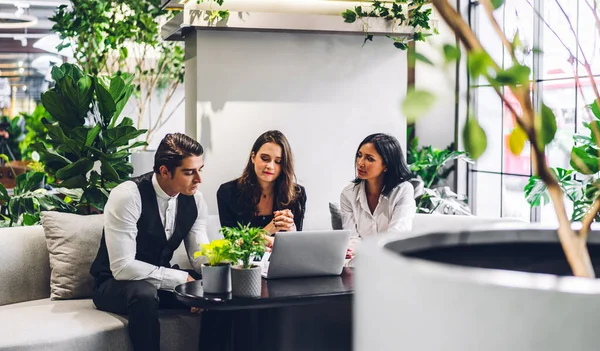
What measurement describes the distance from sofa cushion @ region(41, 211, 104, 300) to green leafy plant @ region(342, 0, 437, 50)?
7.04 feet

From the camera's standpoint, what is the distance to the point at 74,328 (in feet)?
11.3

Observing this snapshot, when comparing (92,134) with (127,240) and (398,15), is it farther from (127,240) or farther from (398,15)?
(398,15)

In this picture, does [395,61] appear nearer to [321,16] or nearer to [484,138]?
[321,16]

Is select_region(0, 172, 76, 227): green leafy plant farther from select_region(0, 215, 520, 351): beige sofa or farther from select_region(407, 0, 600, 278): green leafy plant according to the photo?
select_region(407, 0, 600, 278): green leafy plant

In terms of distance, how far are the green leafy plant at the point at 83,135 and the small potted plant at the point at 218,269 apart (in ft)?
5.13

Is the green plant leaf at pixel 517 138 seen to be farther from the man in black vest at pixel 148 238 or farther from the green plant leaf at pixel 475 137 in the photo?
the man in black vest at pixel 148 238

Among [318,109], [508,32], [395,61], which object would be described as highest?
[508,32]

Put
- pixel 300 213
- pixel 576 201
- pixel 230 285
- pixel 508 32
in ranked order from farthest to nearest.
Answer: pixel 508 32 → pixel 576 201 → pixel 300 213 → pixel 230 285

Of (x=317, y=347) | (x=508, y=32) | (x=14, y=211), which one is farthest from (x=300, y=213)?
(x=508, y=32)

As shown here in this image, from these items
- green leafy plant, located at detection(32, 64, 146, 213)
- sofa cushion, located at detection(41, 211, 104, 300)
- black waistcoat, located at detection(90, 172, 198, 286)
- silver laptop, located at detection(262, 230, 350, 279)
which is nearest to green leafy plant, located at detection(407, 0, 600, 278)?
silver laptop, located at detection(262, 230, 350, 279)

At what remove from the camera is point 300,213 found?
4406mm

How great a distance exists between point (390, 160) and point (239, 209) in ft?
3.08

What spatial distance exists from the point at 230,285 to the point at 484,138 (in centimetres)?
275

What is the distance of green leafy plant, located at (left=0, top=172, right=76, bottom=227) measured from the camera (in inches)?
179
